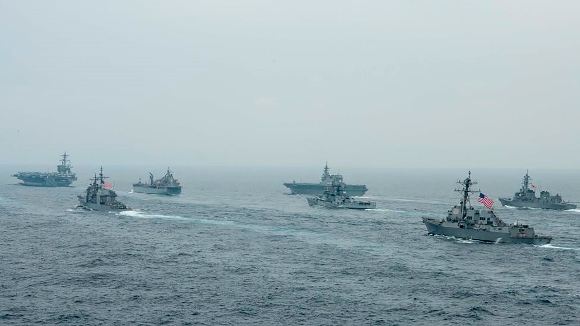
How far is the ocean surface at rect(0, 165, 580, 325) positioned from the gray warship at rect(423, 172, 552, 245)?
2291mm

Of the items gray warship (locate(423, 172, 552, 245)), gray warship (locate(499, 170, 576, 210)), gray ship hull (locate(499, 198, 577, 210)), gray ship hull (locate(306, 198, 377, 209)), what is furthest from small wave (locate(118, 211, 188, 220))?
gray warship (locate(499, 170, 576, 210))

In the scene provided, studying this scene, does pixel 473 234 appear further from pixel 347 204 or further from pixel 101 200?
pixel 101 200

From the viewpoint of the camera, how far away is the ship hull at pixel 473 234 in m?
89.2

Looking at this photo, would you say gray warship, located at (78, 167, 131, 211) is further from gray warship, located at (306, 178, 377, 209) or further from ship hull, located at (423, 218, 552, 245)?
ship hull, located at (423, 218, 552, 245)

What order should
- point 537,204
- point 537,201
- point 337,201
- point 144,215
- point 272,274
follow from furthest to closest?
1. point 537,201
2. point 537,204
3. point 337,201
4. point 144,215
5. point 272,274

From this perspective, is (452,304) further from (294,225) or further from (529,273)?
(294,225)

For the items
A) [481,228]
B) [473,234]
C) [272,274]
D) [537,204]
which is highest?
[537,204]

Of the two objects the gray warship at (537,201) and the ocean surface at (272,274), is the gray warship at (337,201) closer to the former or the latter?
the ocean surface at (272,274)

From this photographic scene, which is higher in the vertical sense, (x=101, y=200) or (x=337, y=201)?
(x=337, y=201)

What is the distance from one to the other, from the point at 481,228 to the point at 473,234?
177cm

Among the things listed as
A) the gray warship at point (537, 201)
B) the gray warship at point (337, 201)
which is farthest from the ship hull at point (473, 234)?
the gray warship at point (537, 201)

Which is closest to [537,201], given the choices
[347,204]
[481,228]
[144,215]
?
[347,204]

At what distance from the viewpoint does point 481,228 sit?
93312mm

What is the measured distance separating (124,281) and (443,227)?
60.3 m
